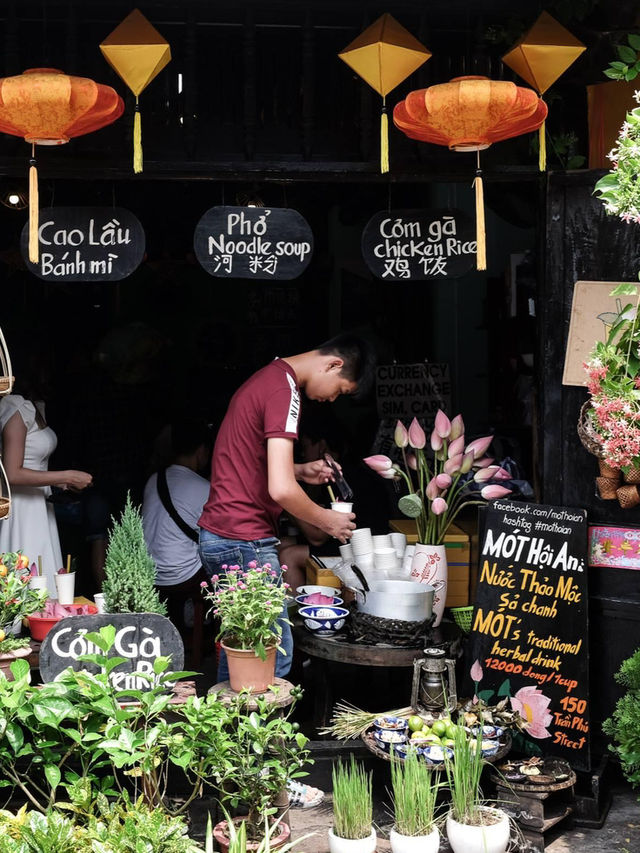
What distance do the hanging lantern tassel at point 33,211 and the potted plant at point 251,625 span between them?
6.47 feet

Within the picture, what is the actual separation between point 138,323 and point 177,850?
651 cm

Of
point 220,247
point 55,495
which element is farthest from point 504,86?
point 55,495

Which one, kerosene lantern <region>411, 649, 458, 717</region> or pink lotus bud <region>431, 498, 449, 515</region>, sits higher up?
pink lotus bud <region>431, 498, 449, 515</region>

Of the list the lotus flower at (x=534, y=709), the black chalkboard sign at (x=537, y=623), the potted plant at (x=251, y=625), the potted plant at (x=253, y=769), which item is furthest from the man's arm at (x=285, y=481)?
the lotus flower at (x=534, y=709)

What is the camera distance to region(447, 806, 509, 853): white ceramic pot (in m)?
4.42

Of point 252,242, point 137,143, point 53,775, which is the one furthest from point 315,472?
point 53,775

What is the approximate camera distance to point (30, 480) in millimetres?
6805

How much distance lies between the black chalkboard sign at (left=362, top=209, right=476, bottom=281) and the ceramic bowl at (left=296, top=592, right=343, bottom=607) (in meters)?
Answer: 1.78

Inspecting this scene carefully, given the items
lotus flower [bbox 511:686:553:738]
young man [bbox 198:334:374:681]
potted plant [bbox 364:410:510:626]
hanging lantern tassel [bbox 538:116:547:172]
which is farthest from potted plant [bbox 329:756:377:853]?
hanging lantern tassel [bbox 538:116:547:172]

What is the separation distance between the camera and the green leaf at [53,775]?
4273 millimetres

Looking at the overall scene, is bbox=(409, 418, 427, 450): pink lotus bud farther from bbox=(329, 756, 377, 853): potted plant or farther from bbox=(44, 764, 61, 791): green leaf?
bbox=(44, 764, 61, 791): green leaf

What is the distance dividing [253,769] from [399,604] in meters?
1.63

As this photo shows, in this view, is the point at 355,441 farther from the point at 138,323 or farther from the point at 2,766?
the point at 2,766

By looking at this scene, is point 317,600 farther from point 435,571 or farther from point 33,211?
point 33,211
